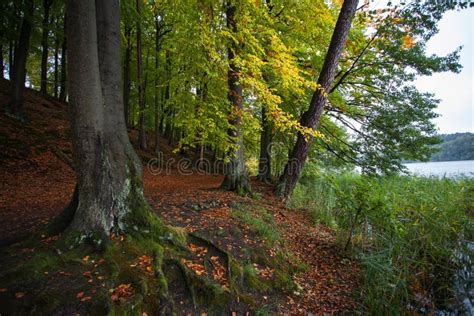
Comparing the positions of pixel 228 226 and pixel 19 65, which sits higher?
pixel 19 65

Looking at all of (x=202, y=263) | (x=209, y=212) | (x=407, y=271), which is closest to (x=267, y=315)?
(x=202, y=263)

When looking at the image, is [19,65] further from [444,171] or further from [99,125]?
[444,171]

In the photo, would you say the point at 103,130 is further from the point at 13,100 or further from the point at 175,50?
the point at 13,100

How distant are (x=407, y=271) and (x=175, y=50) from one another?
651 cm

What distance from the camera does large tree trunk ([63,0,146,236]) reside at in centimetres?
283

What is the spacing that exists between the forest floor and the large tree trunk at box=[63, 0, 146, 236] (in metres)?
0.74

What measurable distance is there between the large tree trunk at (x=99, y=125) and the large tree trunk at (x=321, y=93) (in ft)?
14.9

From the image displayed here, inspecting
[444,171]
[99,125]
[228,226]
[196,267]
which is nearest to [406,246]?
[228,226]

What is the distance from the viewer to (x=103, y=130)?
3088 millimetres

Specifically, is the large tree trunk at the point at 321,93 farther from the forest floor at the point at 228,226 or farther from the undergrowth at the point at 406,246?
the undergrowth at the point at 406,246

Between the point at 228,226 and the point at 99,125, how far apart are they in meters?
2.68

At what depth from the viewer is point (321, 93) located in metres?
6.56

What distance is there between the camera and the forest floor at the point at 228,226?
336cm

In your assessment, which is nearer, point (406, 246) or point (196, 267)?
point (196, 267)
